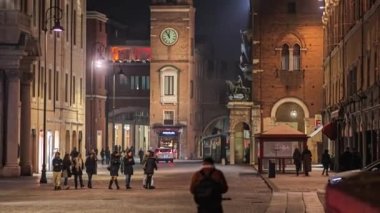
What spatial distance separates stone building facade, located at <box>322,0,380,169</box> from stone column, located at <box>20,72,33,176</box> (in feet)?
61.7

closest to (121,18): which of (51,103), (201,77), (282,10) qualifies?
(201,77)

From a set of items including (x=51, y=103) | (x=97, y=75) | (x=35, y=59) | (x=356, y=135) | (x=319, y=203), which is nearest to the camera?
(x=319, y=203)

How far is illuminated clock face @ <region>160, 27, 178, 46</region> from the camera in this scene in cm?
11174

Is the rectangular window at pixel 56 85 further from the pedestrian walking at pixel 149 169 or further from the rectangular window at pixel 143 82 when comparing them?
the rectangular window at pixel 143 82

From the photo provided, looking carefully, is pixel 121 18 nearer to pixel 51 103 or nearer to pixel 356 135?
pixel 51 103

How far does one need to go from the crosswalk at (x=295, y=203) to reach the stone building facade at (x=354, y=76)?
23.7ft

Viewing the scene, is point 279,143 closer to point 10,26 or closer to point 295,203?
point 10,26

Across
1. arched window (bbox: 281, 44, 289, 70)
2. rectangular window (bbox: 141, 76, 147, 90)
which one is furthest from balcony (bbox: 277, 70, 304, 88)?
rectangular window (bbox: 141, 76, 147, 90)

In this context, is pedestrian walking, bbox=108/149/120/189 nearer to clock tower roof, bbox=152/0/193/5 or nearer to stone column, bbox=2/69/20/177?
stone column, bbox=2/69/20/177

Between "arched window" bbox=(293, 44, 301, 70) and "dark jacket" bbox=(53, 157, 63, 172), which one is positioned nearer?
"dark jacket" bbox=(53, 157, 63, 172)

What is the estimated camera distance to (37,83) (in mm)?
56719

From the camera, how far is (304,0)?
79.5 metres

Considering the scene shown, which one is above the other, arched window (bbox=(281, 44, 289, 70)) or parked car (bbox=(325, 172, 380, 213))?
arched window (bbox=(281, 44, 289, 70))

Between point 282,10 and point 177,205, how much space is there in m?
52.1
